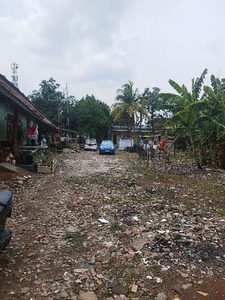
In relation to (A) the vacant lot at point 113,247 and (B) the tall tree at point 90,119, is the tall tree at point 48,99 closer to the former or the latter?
(B) the tall tree at point 90,119

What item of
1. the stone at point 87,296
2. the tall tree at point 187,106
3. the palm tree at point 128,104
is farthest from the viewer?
the palm tree at point 128,104

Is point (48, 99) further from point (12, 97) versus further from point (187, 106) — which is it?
point (12, 97)

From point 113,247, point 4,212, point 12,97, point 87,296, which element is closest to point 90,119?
point 12,97

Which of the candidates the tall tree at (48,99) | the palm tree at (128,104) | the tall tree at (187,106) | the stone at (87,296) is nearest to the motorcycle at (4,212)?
the stone at (87,296)

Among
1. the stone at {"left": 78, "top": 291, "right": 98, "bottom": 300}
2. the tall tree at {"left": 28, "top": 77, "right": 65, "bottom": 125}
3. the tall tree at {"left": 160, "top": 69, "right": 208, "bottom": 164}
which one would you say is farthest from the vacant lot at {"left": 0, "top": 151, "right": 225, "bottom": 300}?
the tall tree at {"left": 28, "top": 77, "right": 65, "bottom": 125}

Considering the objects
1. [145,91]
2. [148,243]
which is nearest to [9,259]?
[148,243]

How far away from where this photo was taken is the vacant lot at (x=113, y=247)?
2770 mm

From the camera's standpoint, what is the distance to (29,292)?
266 cm

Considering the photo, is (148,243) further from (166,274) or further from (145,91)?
(145,91)

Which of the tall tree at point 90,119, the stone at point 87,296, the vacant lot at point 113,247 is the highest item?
the tall tree at point 90,119

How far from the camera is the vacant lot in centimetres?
277

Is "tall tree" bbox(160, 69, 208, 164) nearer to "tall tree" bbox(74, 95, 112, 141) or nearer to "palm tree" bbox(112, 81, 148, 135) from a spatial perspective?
"palm tree" bbox(112, 81, 148, 135)

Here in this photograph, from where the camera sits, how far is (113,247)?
3.70 meters

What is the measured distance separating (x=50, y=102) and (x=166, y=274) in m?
29.2
